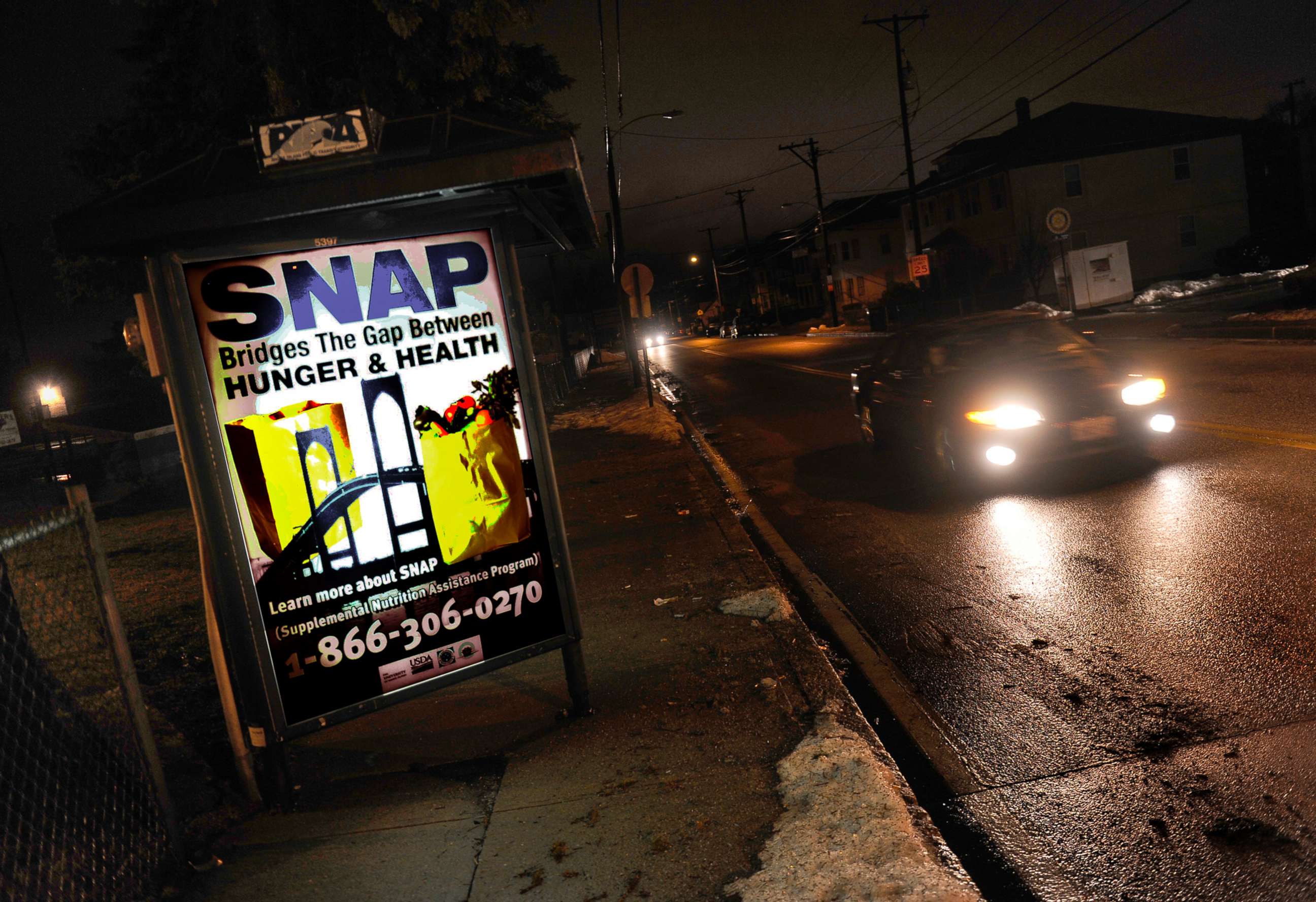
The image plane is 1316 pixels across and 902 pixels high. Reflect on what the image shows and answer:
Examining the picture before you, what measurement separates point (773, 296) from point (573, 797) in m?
94.8

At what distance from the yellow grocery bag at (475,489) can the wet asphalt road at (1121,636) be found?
2282 mm

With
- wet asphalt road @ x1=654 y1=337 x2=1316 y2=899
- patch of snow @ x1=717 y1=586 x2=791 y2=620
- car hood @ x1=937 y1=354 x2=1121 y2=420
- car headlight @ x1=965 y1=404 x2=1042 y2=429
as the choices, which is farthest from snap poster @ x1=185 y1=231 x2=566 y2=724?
car hood @ x1=937 y1=354 x2=1121 y2=420

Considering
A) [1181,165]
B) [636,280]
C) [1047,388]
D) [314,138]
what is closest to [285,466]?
[314,138]

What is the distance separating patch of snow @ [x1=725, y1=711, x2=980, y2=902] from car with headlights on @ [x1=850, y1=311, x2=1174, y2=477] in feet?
16.9

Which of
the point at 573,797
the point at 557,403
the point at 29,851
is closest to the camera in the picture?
the point at 29,851

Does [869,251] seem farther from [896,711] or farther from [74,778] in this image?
[74,778]

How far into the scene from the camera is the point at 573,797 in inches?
165

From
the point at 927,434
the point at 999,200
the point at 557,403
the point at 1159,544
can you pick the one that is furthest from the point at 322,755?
the point at 999,200

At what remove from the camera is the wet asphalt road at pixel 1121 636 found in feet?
11.3

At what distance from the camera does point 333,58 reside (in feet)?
46.4

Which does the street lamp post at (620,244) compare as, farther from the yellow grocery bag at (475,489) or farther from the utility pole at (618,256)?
the yellow grocery bag at (475,489)

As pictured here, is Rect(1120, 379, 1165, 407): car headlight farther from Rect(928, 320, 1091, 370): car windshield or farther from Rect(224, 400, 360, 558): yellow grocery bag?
Rect(224, 400, 360, 558): yellow grocery bag

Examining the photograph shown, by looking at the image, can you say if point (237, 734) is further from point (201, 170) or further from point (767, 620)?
point (767, 620)

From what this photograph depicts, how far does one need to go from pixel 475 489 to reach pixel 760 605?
2.68 metres
